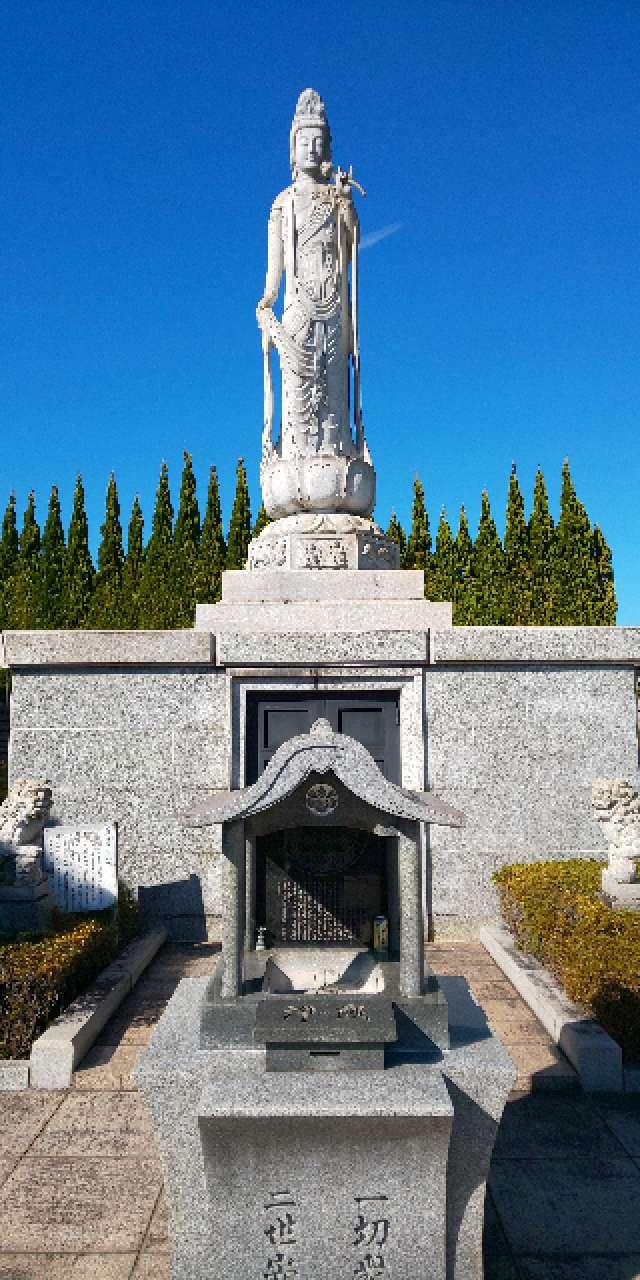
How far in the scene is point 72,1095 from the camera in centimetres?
595

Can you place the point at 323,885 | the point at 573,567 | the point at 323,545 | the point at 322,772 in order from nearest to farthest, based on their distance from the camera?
1. the point at 322,772
2. the point at 323,885
3. the point at 323,545
4. the point at 573,567

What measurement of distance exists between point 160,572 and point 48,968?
2184 centimetres

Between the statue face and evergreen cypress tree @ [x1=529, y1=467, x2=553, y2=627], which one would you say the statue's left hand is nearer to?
the statue face

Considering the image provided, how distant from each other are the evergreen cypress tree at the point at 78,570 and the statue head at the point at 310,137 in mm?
16880

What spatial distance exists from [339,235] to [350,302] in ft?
2.99

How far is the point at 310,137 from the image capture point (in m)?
12.0

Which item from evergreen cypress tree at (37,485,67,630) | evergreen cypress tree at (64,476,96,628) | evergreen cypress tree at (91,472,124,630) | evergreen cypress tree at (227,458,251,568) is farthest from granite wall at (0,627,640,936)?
evergreen cypress tree at (227,458,251,568)

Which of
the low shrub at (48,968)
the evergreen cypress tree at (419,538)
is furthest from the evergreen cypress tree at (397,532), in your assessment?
the low shrub at (48,968)

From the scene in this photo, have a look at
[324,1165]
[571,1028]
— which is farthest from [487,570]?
[324,1165]

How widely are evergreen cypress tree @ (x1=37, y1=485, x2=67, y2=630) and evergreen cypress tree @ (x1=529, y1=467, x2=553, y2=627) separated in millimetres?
15174

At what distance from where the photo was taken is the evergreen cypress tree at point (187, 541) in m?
25.9

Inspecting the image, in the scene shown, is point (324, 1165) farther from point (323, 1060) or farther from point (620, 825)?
point (620, 825)

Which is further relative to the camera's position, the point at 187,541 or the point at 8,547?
the point at 8,547

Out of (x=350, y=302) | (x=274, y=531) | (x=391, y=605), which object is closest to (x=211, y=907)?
(x=391, y=605)
